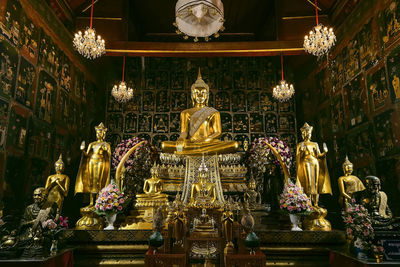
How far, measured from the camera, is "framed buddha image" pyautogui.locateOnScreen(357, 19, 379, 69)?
5404 millimetres

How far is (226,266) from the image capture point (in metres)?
3.17

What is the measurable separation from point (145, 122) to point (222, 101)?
8.15 feet

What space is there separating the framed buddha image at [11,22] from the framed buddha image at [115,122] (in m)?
4.33

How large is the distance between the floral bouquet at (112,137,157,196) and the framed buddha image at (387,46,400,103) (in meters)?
4.71

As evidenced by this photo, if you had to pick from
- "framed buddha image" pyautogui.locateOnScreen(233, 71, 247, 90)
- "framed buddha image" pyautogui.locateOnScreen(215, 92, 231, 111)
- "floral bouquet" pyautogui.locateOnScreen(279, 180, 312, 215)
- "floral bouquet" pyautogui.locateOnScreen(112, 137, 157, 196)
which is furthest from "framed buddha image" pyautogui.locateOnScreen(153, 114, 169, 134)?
"floral bouquet" pyautogui.locateOnScreen(279, 180, 312, 215)

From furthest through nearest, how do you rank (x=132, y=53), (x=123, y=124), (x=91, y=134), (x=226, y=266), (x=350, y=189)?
(x=123, y=124) → (x=91, y=134) → (x=132, y=53) → (x=350, y=189) → (x=226, y=266)

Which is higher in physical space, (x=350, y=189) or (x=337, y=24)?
(x=337, y=24)

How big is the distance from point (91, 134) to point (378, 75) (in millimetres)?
6942

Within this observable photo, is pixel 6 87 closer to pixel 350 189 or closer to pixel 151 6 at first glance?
pixel 350 189

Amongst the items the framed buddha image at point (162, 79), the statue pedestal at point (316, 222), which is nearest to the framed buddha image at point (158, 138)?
the framed buddha image at point (162, 79)

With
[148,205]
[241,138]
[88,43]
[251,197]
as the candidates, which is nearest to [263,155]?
[251,197]

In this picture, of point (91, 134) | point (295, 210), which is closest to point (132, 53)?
point (91, 134)

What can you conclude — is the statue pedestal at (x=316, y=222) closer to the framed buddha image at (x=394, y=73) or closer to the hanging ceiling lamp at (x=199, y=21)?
the framed buddha image at (x=394, y=73)

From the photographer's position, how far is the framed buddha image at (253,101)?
30.5 feet
